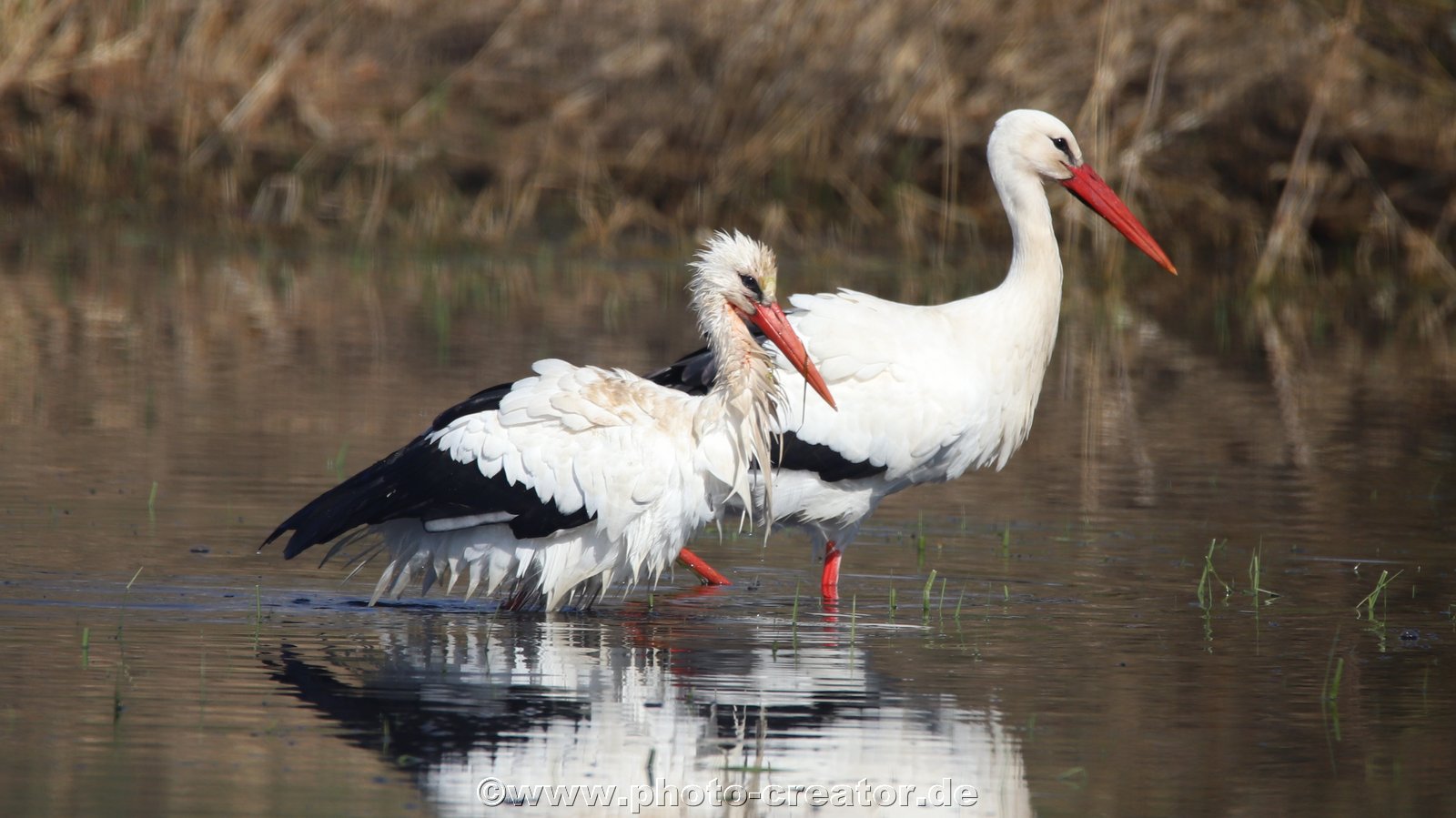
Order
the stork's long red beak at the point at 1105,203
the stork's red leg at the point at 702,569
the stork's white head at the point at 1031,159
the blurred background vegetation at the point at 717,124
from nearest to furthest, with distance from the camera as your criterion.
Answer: the stork's red leg at the point at 702,569 < the stork's white head at the point at 1031,159 < the stork's long red beak at the point at 1105,203 < the blurred background vegetation at the point at 717,124

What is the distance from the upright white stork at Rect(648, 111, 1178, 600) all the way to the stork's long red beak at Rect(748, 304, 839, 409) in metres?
0.28

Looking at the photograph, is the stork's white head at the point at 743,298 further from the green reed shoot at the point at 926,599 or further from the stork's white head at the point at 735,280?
the green reed shoot at the point at 926,599

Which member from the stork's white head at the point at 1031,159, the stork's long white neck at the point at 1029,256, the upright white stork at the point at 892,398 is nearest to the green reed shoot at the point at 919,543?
the upright white stork at the point at 892,398

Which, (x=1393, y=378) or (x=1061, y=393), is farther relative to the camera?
(x=1393, y=378)

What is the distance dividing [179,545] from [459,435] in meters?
1.24

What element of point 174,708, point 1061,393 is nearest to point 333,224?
point 1061,393

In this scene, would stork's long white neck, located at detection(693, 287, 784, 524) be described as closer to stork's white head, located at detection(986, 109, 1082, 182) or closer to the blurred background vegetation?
stork's white head, located at detection(986, 109, 1082, 182)

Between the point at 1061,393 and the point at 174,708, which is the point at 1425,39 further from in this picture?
the point at 174,708

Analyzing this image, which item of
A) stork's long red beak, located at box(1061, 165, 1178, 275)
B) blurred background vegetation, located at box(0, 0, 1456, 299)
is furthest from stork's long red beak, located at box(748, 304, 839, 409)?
blurred background vegetation, located at box(0, 0, 1456, 299)

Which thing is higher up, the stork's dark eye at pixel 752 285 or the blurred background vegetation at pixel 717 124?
the blurred background vegetation at pixel 717 124

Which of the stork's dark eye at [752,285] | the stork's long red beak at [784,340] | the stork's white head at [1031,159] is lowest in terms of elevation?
the stork's long red beak at [784,340]

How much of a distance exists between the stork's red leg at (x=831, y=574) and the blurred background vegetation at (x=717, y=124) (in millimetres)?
10113

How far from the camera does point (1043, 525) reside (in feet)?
28.2

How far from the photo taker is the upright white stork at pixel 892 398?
759cm
